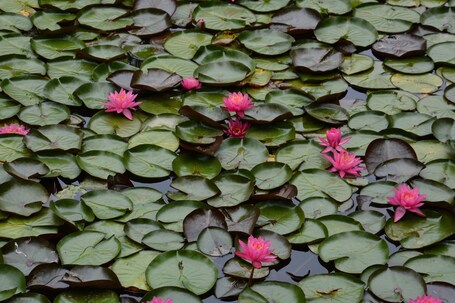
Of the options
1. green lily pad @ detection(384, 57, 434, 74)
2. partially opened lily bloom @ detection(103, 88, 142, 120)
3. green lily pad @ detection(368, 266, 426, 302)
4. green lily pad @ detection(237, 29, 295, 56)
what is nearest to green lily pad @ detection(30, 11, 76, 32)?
partially opened lily bloom @ detection(103, 88, 142, 120)

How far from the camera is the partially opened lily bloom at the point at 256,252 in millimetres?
2972

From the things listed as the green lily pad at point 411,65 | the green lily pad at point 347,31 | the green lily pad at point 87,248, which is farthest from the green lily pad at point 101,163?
the green lily pad at point 411,65

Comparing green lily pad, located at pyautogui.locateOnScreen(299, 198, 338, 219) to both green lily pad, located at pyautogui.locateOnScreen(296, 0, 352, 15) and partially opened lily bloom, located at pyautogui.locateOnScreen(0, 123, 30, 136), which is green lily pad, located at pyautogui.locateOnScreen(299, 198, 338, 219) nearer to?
partially opened lily bloom, located at pyautogui.locateOnScreen(0, 123, 30, 136)

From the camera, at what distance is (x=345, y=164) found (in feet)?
11.8

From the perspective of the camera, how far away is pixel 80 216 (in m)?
3.32

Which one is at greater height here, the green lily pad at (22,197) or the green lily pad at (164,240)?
the green lily pad at (22,197)

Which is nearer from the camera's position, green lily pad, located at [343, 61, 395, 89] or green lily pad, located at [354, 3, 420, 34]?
green lily pad, located at [343, 61, 395, 89]

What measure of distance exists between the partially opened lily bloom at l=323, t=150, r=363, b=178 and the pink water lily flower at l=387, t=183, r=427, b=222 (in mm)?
297

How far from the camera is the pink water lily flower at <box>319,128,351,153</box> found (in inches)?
146

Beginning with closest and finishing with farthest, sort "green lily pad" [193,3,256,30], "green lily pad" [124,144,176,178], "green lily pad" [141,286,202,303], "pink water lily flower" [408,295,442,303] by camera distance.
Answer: "pink water lily flower" [408,295,442,303], "green lily pad" [141,286,202,303], "green lily pad" [124,144,176,178], "green lily pad" [193,3,256,30]

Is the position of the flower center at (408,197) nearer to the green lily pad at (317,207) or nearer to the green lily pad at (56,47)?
the green lily pad at (317,207)

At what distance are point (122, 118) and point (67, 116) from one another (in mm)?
287

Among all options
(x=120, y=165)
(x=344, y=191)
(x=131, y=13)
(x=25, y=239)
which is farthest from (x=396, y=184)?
(x=131, y=13)

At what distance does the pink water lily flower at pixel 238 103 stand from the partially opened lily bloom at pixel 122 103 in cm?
49
